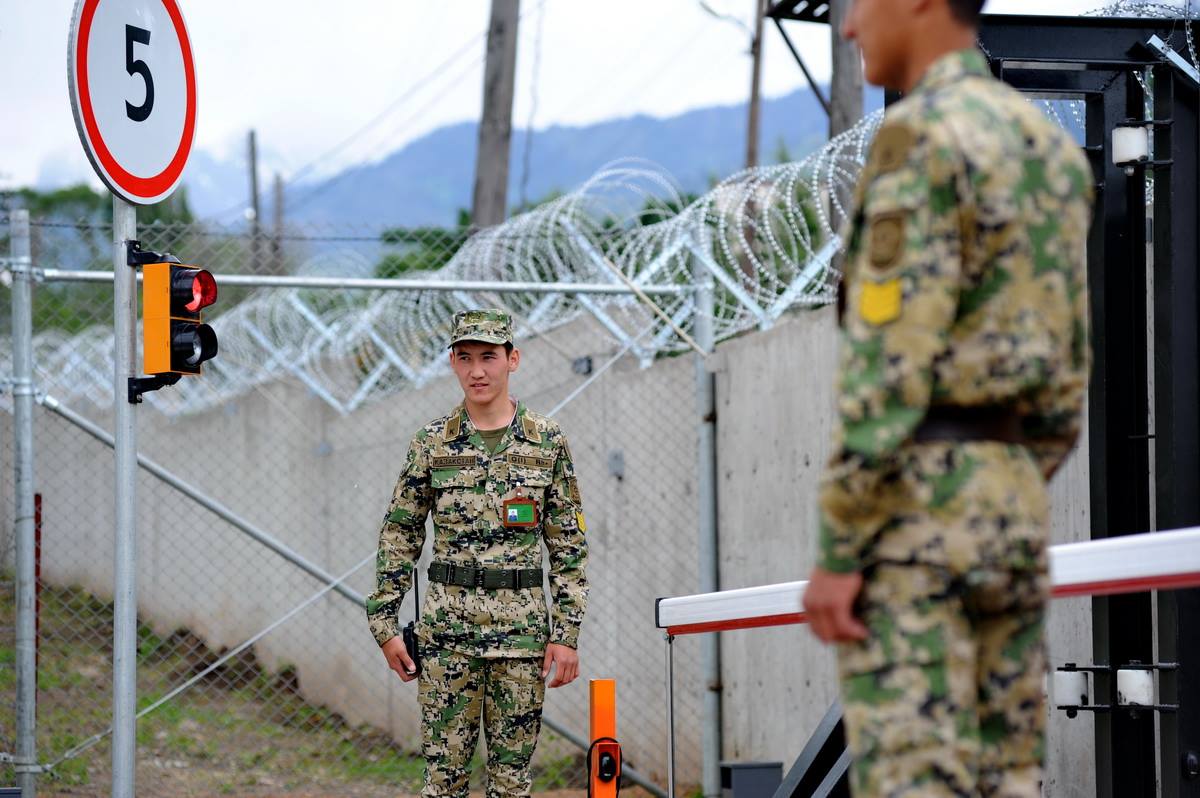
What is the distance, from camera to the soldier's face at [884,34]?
2.35 m

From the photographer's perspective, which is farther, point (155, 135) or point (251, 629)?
point (251, 629)

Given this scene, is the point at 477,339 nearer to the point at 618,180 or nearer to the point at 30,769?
the point at 618,180

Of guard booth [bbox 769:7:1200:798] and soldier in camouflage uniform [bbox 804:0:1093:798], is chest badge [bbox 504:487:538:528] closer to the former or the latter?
guard booth [bbox 769:7:1200:798]

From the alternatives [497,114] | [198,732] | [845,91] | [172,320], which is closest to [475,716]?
[172,320]

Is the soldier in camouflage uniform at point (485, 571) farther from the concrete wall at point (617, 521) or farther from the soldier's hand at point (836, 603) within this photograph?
the soldier's hand at point (836, 603)

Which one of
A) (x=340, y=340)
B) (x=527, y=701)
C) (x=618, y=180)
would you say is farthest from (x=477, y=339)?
(x=340, y=340)

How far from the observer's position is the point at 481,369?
4.71m

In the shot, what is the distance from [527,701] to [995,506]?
271 centimetres

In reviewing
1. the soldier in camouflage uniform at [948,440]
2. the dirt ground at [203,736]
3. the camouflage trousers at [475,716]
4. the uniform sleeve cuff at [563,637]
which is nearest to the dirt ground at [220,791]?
the dirt ground at [203,736]

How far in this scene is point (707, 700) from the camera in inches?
266

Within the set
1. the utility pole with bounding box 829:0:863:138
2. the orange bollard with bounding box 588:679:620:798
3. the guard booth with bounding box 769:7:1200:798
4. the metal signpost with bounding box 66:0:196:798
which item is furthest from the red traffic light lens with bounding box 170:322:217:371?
the utility pole with bounding box 829:0:863:138

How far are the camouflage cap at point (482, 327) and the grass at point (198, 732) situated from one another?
9.87 feet

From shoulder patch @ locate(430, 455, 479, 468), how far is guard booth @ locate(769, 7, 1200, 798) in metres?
1.40

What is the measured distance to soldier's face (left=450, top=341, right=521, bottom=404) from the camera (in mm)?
4711
